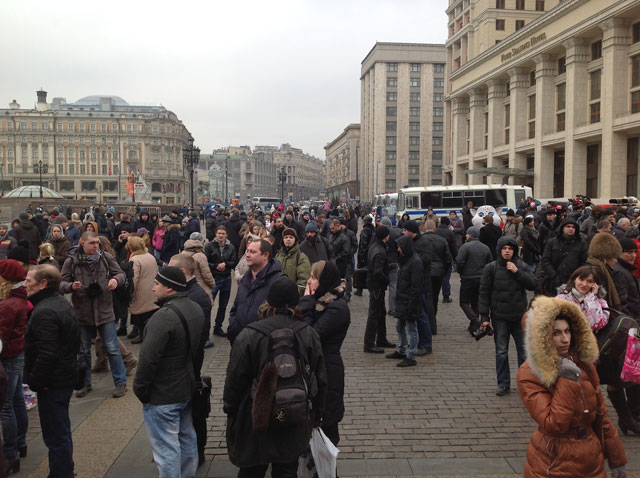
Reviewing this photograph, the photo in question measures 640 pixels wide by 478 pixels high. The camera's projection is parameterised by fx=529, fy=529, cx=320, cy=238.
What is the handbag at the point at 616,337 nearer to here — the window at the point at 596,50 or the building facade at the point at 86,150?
the window at the point at 596,50

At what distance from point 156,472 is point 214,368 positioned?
2.89 meters

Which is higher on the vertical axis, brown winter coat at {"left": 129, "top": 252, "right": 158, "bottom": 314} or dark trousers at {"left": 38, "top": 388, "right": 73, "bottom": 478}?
brown winter coat at {"left": 129, "top": 252, "right": 158, "bottom": 314}

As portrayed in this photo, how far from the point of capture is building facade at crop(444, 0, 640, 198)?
36156mm

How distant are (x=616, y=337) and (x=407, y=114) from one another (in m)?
102

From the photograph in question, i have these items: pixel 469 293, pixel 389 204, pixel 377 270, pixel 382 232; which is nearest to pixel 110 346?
pixel 377 270

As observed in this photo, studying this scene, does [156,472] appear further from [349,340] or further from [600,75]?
[600,75]

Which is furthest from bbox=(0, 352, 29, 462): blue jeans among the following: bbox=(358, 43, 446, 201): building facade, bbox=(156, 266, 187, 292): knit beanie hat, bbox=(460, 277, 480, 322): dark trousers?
bbox=(358, 43, 446, 201): building facade

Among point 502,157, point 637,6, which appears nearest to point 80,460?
point 637,6

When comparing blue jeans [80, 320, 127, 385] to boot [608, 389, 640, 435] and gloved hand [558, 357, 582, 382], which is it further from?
boot [608, 389, 640, 435]

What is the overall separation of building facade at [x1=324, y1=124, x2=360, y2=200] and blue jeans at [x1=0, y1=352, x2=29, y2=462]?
349 ft

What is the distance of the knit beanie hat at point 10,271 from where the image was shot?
4.55 meters

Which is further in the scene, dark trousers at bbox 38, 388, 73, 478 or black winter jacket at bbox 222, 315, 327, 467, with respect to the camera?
dark trousers at bbox 38, 388, 73, 478

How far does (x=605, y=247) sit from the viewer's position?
597 centimetres

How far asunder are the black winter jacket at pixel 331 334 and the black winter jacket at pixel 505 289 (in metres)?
2.99
